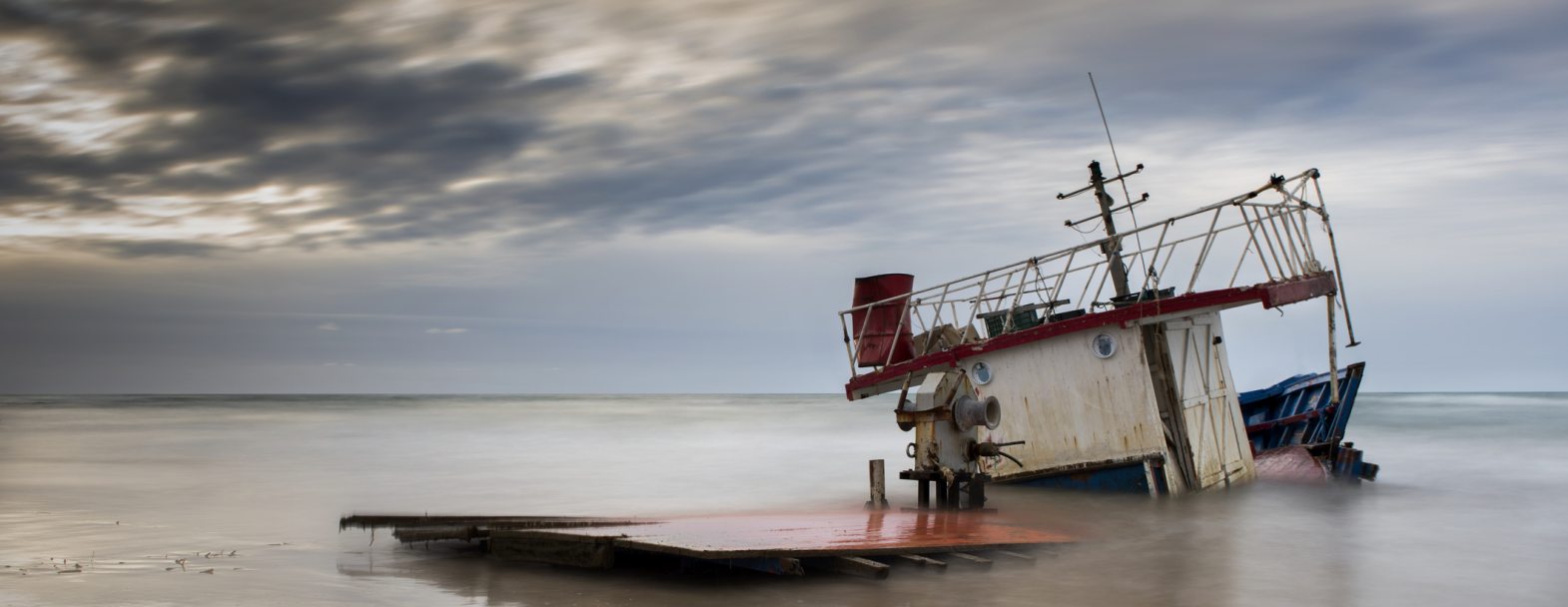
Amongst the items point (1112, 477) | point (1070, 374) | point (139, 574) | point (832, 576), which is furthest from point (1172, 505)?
point (139, 574)

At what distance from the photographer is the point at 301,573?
12.2 m

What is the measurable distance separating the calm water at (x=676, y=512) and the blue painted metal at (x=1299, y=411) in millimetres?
1737

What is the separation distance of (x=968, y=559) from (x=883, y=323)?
851cm

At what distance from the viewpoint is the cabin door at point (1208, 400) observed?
17984mm

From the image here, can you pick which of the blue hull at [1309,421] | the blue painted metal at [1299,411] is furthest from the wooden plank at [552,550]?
the blue painted metal at [1299,411]

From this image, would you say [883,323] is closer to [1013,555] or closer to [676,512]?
[676,512]

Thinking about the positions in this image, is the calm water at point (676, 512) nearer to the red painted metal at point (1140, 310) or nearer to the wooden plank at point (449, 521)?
the wooden plank at point (449, 521)

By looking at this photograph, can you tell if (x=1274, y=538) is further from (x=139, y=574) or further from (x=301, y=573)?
(x=139, y=574)

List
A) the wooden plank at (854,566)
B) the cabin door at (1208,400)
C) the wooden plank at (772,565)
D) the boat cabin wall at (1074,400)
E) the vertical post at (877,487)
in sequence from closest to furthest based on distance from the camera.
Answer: the wooden plank at (772,565) → the wooden plank at (854,566) → the boat cabin wall at (1074,400) → the vertical post at (877,487) → the cabin door at (1208,400)

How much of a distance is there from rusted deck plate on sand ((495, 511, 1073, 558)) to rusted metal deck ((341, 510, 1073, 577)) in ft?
0.04

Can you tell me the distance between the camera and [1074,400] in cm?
1788

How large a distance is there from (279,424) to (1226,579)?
6113cm

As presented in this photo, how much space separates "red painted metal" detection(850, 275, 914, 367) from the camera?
1980 cm

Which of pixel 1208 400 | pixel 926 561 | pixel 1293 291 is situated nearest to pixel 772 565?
pixel 926 561
